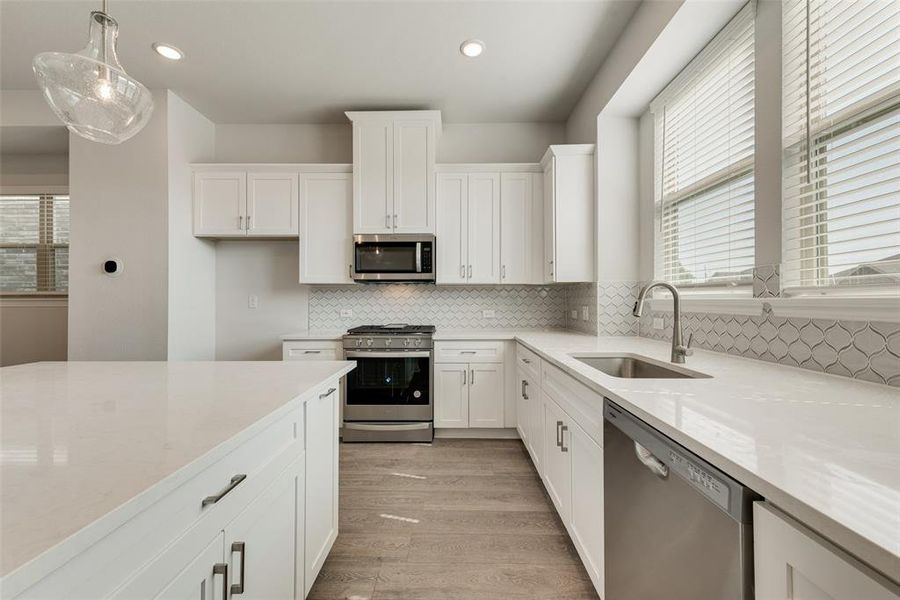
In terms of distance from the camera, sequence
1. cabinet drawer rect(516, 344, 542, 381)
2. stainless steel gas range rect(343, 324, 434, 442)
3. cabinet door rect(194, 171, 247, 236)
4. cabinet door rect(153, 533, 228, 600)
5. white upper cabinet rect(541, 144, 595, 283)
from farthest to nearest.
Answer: cabinet door rect(194, 171, 247, 236), stainless steel gas range rect(343, 324, 434, 442), white upper cabinet rect(541, 144, 595, 283), cabinet drawer rect(516, 344, 542, 381), cabinet door rect(153, 533, 228, 600)

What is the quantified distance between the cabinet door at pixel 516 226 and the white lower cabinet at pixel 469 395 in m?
0.86

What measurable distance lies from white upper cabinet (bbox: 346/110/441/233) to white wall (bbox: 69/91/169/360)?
1.57 m

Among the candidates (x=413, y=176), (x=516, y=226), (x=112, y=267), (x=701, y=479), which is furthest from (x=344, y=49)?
(x=701, y=479)

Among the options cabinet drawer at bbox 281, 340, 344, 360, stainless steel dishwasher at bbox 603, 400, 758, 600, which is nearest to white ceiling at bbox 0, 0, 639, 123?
cabinet drawer at bbox 281, 340, 344, 360

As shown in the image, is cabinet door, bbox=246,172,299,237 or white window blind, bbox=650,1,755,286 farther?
cabinet door, bbox=246,172,299,237

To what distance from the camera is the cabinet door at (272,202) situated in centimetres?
326

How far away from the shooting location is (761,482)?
0.57 meters

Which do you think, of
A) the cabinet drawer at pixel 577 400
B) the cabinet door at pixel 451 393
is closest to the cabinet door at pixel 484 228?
the cabinet door at pixel 451 393

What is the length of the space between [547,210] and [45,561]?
125 inches

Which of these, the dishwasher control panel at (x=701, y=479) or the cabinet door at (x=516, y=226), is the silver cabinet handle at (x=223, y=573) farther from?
the cabinet door at (x=516, y=226)

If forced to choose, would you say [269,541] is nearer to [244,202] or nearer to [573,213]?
[573,213]

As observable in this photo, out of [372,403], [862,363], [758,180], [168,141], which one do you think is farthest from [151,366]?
[758,180]

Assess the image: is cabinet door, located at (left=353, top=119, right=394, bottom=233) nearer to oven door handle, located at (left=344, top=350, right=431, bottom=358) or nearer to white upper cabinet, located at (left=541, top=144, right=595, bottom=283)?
oven door handle, located at (left=344, top=350, right=431, bottom=358)

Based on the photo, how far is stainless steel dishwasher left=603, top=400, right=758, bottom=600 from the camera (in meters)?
0.67
